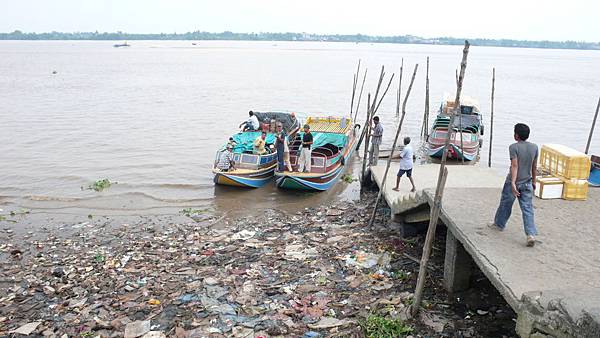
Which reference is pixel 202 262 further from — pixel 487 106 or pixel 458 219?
pixel 487 106

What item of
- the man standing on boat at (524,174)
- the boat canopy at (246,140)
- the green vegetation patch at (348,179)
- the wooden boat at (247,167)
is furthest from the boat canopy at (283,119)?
the man standing on boat at (524,174)

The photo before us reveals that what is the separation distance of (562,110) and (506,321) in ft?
110

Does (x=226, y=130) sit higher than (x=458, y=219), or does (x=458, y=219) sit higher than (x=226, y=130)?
(x=458, y=219)

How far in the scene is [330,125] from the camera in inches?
737

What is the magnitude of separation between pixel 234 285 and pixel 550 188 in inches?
210

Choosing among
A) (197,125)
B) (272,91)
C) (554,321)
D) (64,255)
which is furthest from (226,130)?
(554,321)

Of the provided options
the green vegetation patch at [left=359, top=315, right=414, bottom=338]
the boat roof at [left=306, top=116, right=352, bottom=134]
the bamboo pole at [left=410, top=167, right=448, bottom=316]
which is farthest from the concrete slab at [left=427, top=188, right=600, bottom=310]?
the boat roof at [left=306, top=116, right=352, bottom=134]

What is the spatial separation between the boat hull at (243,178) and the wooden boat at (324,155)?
542 millimetres

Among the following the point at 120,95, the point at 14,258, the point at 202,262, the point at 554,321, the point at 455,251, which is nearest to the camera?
the point at 554,321

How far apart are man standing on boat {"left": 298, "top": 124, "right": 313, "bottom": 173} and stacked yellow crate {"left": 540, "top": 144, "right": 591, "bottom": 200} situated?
6.92 m

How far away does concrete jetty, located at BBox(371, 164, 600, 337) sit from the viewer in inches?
173

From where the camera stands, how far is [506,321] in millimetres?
6352

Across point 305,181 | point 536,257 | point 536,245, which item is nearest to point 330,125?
point 305,181

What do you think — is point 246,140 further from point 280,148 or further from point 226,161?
point 280,148
